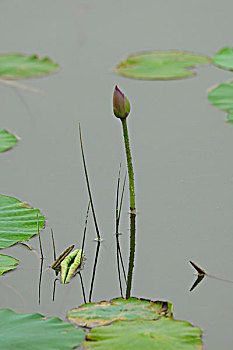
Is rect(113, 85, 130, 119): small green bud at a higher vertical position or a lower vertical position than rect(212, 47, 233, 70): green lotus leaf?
lower

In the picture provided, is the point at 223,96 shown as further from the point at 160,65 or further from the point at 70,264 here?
the point at 70,264

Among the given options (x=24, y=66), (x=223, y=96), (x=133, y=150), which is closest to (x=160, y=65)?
(x=223, y=96)

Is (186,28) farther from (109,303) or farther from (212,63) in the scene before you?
(109,303)

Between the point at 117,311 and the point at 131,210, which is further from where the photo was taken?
the point at 131,210

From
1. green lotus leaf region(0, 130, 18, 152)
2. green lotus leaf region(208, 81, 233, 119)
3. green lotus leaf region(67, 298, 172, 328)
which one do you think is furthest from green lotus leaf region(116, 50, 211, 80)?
green lotus leaf region(67, 298, 172, 328)

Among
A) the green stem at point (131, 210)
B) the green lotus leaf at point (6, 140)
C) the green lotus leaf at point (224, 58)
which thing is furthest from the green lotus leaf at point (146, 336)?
the green lotus leaf at point (224, 58)

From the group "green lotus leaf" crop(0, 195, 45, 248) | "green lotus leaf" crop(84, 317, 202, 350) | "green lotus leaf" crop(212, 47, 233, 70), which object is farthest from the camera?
"green lotus leaf" crop(212, 47, 233, 70)

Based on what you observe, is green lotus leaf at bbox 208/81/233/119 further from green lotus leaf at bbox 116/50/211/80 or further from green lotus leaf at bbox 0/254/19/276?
green lotus leaf at bbox 0/254/19/276
